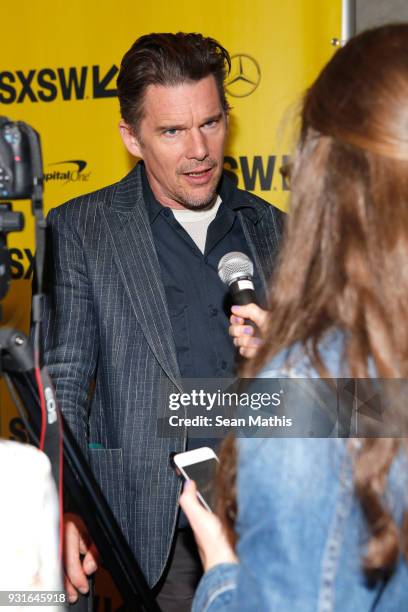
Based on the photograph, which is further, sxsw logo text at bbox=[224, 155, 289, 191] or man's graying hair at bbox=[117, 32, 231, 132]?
sxsw logo text at bbox=[224, 155, 289, 191]

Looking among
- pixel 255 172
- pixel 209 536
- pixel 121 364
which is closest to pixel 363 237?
pixel 209 536

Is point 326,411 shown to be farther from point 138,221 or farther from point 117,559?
point 138,221

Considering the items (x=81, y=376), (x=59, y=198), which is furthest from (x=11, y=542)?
(x=59, y=198)

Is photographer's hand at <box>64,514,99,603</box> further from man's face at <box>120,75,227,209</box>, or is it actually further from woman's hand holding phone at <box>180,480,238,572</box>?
man's face at <box>120,75,227,209</box>

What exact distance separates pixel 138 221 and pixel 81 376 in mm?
420

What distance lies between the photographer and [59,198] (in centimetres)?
266

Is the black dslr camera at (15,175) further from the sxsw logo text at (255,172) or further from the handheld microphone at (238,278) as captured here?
the sxsw logo text at (255,172)

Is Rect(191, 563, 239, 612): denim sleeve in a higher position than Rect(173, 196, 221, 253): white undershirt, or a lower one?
lower

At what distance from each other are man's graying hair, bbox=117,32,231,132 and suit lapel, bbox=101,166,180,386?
0.81 ft

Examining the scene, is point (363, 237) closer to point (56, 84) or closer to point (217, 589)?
point (217, 589)

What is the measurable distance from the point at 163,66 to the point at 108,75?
0.68 metres

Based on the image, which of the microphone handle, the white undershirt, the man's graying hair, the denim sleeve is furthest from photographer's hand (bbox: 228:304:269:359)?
Answer: the man's graying hair

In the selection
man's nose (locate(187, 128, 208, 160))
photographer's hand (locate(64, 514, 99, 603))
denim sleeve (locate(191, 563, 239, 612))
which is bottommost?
photographer's hand (locate(64, 514, 99, 603))

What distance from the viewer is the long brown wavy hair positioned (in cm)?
77
